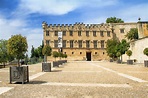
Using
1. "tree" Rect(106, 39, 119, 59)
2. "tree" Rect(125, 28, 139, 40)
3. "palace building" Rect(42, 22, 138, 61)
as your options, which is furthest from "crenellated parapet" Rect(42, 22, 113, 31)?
"tree" Rect(106, 39, 119, 59)

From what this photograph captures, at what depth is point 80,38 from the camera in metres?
71.2

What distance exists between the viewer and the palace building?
70188mm

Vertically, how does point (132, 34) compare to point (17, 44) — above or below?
above

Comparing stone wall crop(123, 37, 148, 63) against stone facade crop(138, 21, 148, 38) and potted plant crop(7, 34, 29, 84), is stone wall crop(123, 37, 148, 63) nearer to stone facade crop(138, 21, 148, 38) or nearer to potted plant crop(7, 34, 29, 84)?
stone facade crop(138, 21, 148, 38)

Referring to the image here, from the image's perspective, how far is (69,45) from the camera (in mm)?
70688

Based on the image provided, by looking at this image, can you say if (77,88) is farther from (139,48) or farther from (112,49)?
(112,49)

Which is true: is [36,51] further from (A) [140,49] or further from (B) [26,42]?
(B) [26,42]

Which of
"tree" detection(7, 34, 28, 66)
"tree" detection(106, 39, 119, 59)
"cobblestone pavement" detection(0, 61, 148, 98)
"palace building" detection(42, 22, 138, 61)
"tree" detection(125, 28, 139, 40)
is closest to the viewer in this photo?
"cobblestone pavement" detection(0, 61, 148, 98)

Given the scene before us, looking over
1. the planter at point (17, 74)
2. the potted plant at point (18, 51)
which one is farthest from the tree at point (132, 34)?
the planter at point (17, 74)

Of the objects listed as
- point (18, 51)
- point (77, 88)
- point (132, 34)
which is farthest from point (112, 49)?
point (77, 88)

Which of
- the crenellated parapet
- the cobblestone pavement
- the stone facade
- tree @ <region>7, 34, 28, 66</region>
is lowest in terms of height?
the cobblestone pavement

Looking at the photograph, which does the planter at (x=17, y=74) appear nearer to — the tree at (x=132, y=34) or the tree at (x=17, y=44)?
the tree at (x=17, y=44)

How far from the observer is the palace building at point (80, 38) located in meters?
70.2

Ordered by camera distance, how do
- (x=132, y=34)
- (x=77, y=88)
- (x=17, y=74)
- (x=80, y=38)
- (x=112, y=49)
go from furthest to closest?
(x=80, y=38), (x=132, y=34), (x=112, y=49), (x=17, y=74), (x=77, y=88)
